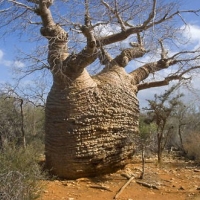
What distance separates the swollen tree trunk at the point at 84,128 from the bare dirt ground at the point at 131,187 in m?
0.36

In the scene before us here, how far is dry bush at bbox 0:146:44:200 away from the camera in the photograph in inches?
186

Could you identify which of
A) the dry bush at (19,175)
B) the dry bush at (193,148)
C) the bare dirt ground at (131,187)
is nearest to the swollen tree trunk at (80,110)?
the bare dirt ground at (131,187)

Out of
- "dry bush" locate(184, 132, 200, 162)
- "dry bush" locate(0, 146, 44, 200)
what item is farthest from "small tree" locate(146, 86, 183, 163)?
"dry bush" locate(0, 146, 44, 200)

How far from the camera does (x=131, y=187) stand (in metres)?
7.48

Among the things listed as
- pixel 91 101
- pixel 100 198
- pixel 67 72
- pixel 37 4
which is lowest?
pixel 100 198

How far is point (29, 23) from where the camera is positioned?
25.7 ft

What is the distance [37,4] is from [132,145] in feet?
13.4

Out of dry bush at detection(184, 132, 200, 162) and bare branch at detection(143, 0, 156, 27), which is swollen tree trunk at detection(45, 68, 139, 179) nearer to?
bare branch at detection(143, 0, 156, 27)

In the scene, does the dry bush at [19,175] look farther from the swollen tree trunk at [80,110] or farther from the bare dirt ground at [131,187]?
the swollen tree trunk at [80,110]

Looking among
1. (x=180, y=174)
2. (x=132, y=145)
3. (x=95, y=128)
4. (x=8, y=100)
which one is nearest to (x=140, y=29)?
(x=95, y=128)

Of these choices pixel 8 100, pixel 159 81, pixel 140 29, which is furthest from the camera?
pixel 8 100

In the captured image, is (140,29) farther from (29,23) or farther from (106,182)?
(106,182)

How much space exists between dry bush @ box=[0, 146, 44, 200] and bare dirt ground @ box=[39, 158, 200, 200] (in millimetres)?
480

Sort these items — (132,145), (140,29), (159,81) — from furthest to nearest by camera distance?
(159,81) → (132,145) → (140,29)
